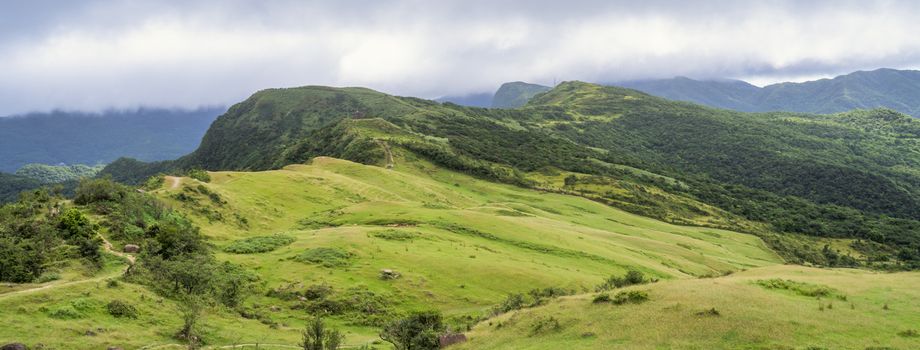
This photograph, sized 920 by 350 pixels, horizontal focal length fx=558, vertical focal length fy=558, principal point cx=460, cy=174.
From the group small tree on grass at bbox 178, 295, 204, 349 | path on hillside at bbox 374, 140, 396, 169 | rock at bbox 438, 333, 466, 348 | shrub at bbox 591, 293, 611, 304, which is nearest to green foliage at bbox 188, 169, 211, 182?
small tree on grass at bbox 178, 295, 204, 349

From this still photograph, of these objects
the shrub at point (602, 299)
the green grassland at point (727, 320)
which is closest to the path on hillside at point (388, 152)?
the green grassland at point (727, 320)

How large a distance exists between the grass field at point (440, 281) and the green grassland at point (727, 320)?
0.39ft

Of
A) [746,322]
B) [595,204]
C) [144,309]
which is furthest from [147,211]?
[595,204]

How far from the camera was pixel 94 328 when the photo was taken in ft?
103

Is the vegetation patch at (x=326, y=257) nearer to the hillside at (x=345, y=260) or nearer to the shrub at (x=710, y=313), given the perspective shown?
the hillside at (x=345, y=260)

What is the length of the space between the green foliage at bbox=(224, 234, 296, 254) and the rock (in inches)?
1188

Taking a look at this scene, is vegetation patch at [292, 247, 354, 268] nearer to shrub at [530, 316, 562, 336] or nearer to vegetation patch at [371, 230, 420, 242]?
vegetation patch at [371, 230, 420, 242]

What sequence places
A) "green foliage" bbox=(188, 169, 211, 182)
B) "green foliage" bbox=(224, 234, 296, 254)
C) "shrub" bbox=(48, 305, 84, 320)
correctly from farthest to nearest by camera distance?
"green foliage" bbox=(188, 169, 211, 182)
"green foliage" bbox=(224, 234, 296, 254)
"shrub" bbox=(48, 305, 84, 320)

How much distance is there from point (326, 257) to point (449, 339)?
23975mm

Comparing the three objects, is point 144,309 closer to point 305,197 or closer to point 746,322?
point 746,322

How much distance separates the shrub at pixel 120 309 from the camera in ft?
112

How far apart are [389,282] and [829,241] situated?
180 metres

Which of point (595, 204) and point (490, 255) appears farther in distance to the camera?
point (595, 204)

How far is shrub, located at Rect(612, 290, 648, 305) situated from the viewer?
33.3 meters
